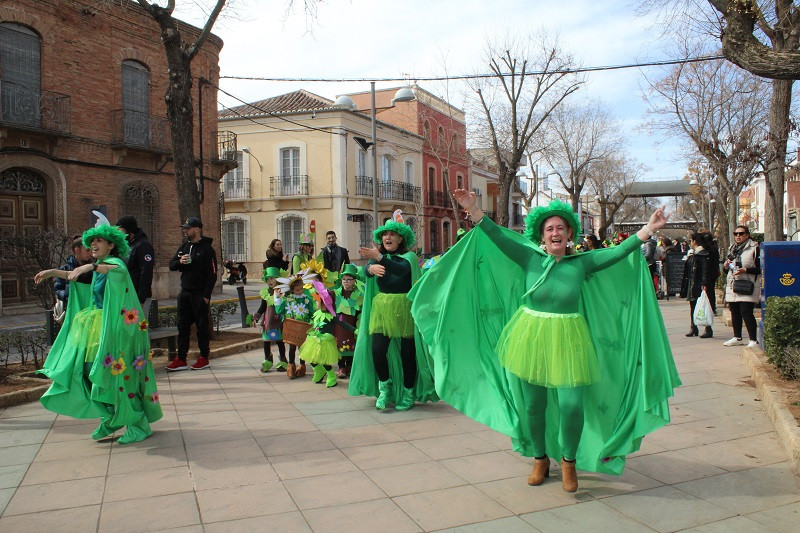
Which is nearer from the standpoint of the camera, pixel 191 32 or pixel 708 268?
pixel 708 268

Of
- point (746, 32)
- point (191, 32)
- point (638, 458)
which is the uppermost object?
point (191, 32)

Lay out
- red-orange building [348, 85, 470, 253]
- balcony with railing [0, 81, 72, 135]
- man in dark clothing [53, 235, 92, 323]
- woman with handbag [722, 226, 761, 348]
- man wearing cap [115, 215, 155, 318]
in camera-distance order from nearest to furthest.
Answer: man in dark clothing [53, 235, 92, 323] < man wearing cap [115, 215, 155, 318] < woman with handbag [722, 226, 761, 348] < balcony with railing [0, 81, 72, 135] < red-orange building [348, 85, 470, 253]

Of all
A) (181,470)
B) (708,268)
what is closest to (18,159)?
(181,470)

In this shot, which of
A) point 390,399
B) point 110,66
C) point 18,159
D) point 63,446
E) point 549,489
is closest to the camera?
point 549,489

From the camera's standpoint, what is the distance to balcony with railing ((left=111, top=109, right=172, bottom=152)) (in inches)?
745

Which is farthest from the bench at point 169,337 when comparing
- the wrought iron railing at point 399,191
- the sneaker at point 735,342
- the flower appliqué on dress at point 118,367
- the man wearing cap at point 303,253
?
the wrought iron railing at point 399,191

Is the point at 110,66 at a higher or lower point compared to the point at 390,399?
higher

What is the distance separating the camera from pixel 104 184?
18.8m

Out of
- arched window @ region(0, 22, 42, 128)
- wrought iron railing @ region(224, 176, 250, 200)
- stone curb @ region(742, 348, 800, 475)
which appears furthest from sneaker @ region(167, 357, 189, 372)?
wrought iron railing @ region(224, 176, 250, 200)

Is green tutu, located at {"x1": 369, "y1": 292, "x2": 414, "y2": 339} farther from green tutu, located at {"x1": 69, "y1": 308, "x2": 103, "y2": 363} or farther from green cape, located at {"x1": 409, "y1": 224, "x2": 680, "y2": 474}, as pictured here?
green tutu, located at {"x1": 69, "y1": 308, "x2": 103, "y2": 363}

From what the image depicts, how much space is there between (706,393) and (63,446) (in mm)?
6097

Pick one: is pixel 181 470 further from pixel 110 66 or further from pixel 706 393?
pixel 110 66

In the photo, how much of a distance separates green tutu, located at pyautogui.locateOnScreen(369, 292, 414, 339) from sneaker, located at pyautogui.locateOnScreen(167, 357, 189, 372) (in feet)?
11.2

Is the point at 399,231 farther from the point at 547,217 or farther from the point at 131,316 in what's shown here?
the point at 131,316
